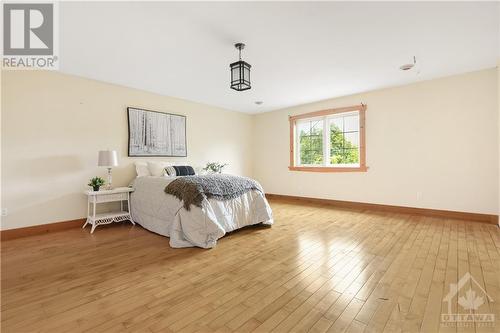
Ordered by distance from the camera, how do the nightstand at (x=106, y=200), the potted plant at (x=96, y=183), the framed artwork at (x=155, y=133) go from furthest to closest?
the framed artwork at (x=155, y=133) → the potted plant at (x=96, y=183) → the nightstand at (x=106, y=200)

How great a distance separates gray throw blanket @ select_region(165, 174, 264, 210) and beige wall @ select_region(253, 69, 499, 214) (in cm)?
286

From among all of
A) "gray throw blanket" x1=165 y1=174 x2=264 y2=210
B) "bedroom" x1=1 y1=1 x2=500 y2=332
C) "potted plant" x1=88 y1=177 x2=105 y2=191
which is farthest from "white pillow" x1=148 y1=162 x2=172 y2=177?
"gray throw blanket" x1=165 y1=174 x2=264 y2=210

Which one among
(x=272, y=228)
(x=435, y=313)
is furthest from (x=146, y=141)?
(x=435, y=313)

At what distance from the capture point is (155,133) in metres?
4.50

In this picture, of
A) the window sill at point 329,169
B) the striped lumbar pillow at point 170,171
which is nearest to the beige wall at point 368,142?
the window sill at point 329,169

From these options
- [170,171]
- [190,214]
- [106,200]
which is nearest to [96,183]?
[106,200]

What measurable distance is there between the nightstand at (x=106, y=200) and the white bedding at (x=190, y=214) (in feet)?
0.39

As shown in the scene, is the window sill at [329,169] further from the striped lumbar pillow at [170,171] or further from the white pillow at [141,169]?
the white pillow at [141,169]

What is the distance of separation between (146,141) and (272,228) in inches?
112

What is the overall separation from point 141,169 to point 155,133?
810 millimetres

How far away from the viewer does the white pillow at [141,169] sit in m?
4.07

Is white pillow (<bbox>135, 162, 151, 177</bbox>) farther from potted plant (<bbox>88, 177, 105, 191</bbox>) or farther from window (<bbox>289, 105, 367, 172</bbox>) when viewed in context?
window (<bbox>289, 105, 367, 172</bbox>)

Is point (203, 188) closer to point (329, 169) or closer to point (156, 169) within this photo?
point (156, 169)

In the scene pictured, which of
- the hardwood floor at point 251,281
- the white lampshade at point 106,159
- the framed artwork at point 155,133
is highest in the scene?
the framed artwork at point 155,133
